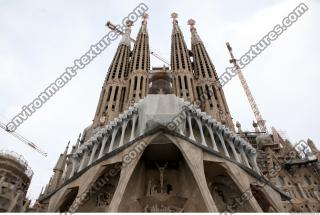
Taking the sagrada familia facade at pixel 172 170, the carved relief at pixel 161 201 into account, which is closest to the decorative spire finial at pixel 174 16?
the sagrada familia facade at pixel 172 170

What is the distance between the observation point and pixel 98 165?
20.2 m

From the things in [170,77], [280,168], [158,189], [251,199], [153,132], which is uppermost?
[170,77]

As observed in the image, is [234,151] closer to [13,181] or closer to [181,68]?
[181,68]

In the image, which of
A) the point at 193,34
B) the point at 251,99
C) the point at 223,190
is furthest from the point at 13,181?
the point at 251,99

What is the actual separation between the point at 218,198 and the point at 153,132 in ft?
23.5

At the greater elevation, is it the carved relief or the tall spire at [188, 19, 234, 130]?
the tall spire at [188, 19, 234, 130]

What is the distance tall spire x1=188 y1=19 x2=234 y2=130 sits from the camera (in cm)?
3199

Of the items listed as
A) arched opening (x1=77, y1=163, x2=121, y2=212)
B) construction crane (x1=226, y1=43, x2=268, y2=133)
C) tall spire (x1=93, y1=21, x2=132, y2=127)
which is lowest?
arched opening (x1=77, y1=163, x2=121, y2=212)

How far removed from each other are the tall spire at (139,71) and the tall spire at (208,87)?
721cm

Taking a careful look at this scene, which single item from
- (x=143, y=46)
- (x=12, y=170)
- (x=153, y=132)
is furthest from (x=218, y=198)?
(x=143, y=46)

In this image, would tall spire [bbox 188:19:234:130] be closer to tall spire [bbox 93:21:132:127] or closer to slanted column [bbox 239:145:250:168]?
slanted column [bbox 239:145:250:168]

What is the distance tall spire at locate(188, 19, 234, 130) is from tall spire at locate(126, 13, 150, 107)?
23.7 ft

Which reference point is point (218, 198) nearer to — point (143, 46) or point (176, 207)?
point (176, 207)

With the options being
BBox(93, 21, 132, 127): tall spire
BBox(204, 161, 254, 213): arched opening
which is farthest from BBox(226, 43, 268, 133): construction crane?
BBox(204, 161, 254, 213): arched opening
